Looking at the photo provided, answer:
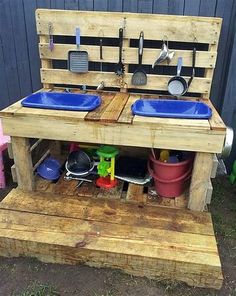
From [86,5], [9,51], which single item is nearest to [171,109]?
[86,5]

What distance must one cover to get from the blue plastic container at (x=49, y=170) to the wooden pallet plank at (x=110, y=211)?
0.24 meters

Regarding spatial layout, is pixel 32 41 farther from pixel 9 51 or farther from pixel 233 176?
pixel 233 176

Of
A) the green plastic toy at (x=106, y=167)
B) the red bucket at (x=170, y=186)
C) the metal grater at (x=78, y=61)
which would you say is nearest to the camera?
the red bucket at (x=170, y=186)

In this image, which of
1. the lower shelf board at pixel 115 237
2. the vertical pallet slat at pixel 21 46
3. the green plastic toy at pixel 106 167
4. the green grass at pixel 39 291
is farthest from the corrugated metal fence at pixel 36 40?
the green grass at pixel 39 291

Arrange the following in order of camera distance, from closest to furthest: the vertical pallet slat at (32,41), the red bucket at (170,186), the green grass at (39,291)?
the green grass at (39,291)
the red bucket at (170,186)
the vertical pallet slat at (32,41)

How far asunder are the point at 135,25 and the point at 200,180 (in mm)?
1356

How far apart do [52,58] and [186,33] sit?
1155 mm

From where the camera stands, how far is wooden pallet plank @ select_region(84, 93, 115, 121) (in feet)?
6.86

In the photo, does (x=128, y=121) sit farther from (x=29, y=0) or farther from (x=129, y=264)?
(x=29, y=0)

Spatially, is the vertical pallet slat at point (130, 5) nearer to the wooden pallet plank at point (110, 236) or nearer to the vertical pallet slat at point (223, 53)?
the vertical pallet slat at point (223, 53)

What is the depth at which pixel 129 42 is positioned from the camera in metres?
2.64

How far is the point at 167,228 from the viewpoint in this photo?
204cm

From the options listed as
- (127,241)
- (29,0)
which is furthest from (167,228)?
(29,0)

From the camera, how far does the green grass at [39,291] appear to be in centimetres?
177
